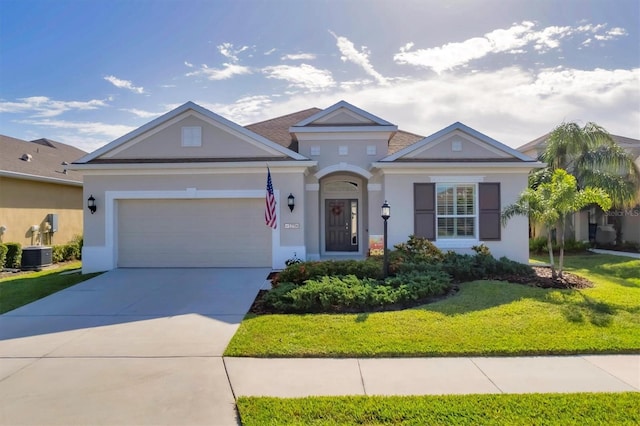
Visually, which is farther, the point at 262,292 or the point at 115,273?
the point at 115,273

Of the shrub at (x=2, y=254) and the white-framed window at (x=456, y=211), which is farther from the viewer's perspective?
the shrub at (x=2, y=254)

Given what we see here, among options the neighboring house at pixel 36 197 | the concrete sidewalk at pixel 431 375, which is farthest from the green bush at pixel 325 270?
the neighboring house at pixel 36 197

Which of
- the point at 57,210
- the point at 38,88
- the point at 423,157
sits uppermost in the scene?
the point at 38,88

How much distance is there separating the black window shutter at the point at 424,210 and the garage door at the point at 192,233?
4.79 meters

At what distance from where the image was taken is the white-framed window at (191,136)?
39.4 feet

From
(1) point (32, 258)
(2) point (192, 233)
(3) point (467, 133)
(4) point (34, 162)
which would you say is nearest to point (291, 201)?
(2) point (192, 233)

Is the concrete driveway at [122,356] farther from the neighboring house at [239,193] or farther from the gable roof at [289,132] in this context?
the gable roof at [289,132]

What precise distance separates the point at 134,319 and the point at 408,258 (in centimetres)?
676

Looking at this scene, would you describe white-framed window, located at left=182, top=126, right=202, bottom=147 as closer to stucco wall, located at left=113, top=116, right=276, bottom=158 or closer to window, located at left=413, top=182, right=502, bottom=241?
stucco wall, located at left=113, top=116, right=276, bottom=158

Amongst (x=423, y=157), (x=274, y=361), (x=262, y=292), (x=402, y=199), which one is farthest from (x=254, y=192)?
(x=274, y=361)

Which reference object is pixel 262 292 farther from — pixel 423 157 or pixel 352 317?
pixel 423 157

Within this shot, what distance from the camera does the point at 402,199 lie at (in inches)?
475

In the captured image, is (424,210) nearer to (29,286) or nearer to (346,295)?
(346,295)

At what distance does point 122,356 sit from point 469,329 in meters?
5.17
